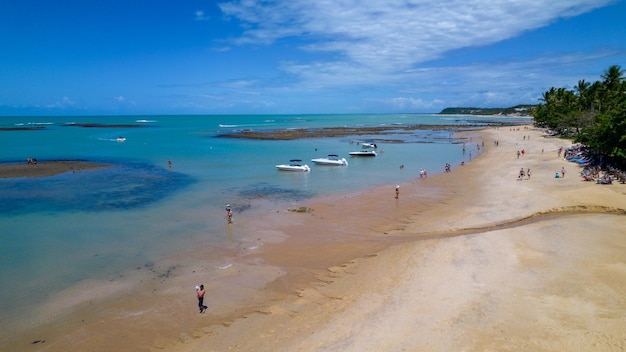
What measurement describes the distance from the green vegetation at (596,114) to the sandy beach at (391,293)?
9562 mm

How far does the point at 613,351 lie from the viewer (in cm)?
870

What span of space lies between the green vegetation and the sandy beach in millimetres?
9562

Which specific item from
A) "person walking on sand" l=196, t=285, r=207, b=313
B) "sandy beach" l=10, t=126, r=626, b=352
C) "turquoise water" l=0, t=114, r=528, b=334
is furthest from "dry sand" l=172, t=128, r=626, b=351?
"turquoise water" l=0, t=114, r=528, b=334

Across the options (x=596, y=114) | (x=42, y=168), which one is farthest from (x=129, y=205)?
(x=596, y=114)

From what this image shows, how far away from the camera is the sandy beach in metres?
9.89

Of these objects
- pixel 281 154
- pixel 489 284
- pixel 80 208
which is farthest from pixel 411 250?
pixel 281 154

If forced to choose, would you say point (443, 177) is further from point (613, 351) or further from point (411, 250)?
point (613, 351)

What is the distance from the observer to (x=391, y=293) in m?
12.3

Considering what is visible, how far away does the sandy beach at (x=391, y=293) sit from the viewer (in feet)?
32.4

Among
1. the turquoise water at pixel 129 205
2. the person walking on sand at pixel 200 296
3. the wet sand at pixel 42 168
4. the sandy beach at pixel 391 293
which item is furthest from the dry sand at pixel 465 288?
the wet sand at pixel 42 168

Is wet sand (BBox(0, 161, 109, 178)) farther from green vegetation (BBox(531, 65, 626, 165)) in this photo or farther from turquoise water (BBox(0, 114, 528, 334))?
green vegetation (BBox(531, 65, 626, 165))

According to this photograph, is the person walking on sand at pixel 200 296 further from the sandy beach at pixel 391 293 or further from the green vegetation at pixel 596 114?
the green vegetation at pixel 596 114

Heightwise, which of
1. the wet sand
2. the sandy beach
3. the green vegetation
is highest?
the green vegetation

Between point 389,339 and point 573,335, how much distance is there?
4657mm
